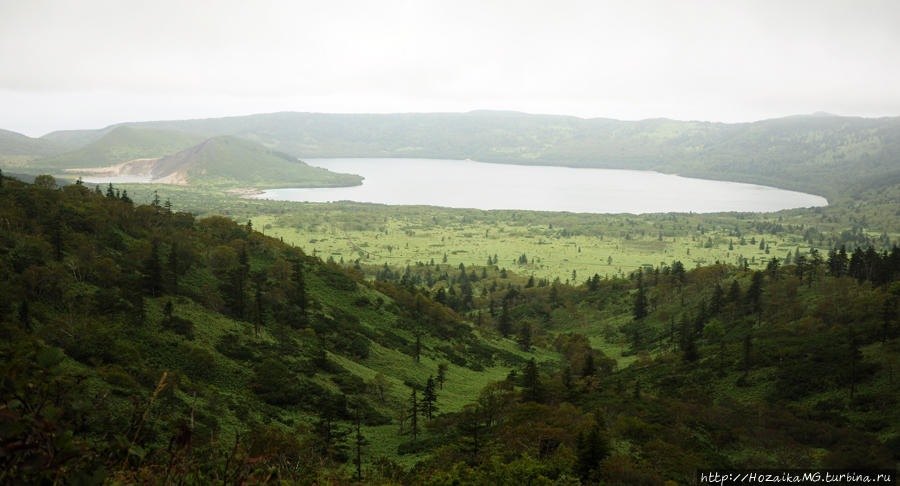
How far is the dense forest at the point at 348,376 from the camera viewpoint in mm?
9109

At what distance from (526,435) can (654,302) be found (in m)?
111

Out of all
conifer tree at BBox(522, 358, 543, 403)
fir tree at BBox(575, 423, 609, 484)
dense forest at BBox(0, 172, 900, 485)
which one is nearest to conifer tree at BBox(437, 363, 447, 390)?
dense forest at BBox(0, 172, 900, 485)

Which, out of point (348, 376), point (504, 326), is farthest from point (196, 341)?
point (504, 326)

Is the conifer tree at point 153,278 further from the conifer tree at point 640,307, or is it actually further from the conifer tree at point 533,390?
the conifer tree at point 640,307

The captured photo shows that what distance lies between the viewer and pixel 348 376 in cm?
6050

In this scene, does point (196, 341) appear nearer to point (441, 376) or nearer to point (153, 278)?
point (153, 278)

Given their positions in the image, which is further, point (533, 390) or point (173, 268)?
point (173, 268)

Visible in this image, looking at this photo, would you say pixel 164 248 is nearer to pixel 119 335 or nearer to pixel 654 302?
pixel 119 335

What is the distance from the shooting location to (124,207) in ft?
288

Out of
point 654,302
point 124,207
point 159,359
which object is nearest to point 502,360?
point 654,302

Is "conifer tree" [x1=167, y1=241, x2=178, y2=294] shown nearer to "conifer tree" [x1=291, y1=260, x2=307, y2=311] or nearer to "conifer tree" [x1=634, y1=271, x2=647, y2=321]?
"conifer tree" [x1=291, y1=260, x2=307, y2=311]

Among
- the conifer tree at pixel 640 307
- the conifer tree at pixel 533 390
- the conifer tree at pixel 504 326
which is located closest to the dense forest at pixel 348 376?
the conifer tree at pixel 533 390

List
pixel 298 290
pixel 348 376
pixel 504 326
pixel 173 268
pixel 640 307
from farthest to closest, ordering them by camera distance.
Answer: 1. pixel 640 307
2. pixel 504 326
3. pixel 298 290
4. pixel 173 268
5. pixel 348 376

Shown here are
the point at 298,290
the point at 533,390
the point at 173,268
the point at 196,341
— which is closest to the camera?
the point at 196,341
